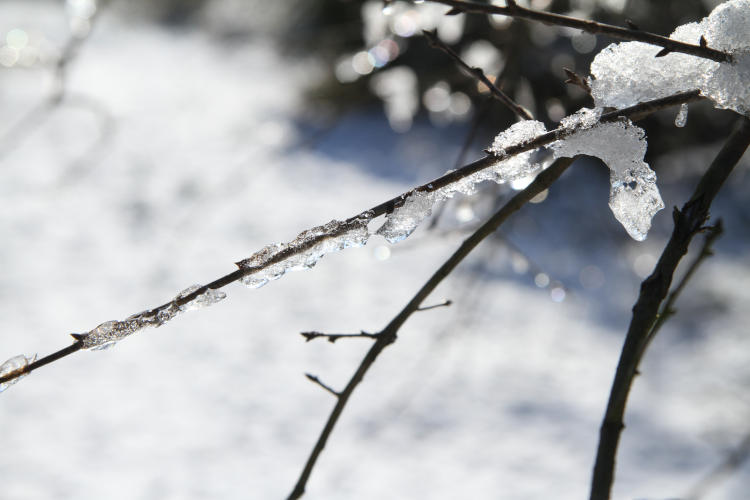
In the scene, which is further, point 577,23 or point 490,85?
point 490,85

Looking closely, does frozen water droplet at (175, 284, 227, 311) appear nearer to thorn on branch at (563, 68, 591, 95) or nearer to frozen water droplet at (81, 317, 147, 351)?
frozen water droplet at (81, 317, 147, 351)

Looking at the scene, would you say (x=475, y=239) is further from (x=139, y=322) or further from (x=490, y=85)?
(x=139, y=322)

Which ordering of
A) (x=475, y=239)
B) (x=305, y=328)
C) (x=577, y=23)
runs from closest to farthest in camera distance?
(x=577, y=23) → (x=475, y=239) → (x=305, y=328)

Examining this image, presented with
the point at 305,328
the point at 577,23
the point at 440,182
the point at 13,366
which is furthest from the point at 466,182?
the point at 305,328

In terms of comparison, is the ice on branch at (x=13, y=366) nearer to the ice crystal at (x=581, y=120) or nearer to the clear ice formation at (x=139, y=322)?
the clear ice formation at (x=139, y=322)

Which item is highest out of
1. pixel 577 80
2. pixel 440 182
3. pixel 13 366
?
pixel 577 80

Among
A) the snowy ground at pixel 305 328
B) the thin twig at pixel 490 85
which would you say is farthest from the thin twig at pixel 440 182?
the snowy ground at pixel 305 328
